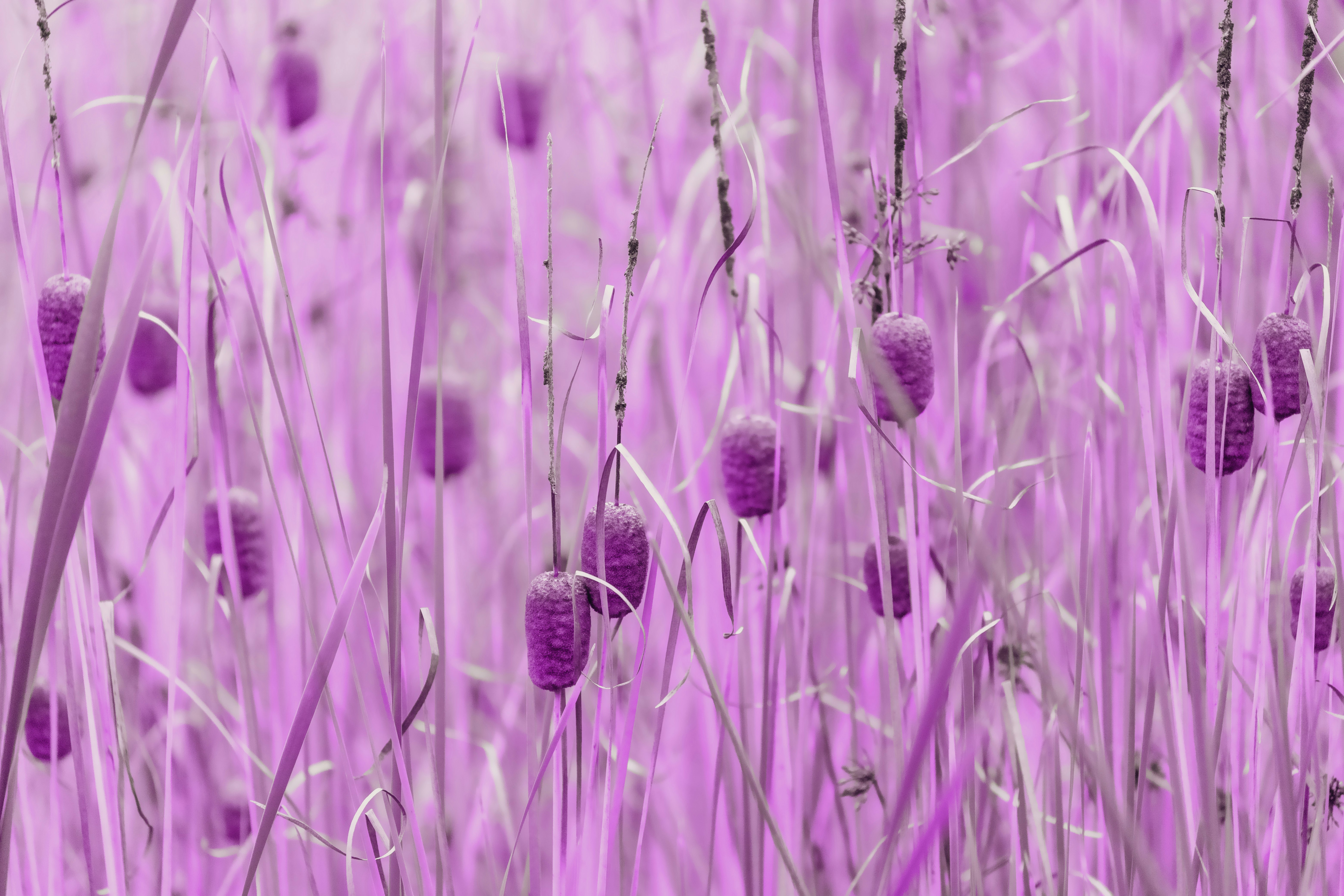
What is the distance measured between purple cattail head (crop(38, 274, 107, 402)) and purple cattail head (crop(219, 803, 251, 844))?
1.63 ft

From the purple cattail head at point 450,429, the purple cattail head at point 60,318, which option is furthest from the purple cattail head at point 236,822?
the purple cattail head at point 60,318

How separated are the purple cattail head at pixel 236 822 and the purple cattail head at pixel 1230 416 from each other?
0.78m

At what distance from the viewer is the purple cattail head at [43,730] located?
64 cm

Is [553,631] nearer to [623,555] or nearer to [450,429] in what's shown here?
[623,555]

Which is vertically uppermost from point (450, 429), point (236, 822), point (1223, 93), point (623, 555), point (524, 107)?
point (524, 107)

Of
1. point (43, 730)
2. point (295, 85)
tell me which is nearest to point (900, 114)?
point (43, 730)

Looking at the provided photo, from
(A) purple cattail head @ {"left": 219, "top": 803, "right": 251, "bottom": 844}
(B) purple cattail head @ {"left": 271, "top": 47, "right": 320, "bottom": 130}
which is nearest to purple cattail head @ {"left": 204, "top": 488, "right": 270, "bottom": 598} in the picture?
(A) purple cattail head @ {"left": 219, "top": 803, "right": 251, "bottom": 844}

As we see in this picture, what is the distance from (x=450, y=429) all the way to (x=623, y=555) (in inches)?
17.3

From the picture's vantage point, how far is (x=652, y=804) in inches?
32.6

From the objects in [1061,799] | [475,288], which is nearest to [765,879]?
[1061,799]

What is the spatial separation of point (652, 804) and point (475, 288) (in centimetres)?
64

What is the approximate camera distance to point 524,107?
1.01m

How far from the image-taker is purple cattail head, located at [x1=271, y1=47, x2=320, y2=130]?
38.9 inches

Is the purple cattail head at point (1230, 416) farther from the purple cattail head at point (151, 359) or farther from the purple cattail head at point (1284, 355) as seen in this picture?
the purple cattail head at point (151, 359)
